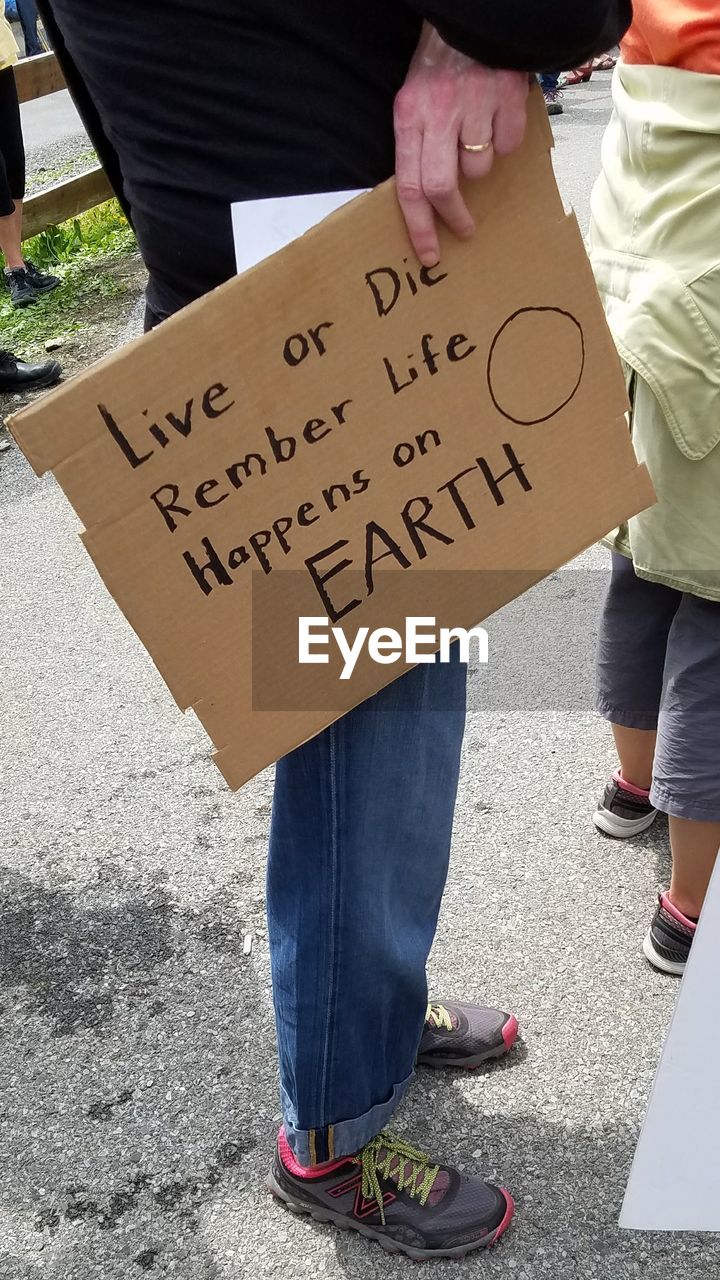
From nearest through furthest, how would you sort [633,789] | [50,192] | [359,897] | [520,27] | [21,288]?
[520,27] < [359,897] < [633,789] < [21,288] < [50,192]

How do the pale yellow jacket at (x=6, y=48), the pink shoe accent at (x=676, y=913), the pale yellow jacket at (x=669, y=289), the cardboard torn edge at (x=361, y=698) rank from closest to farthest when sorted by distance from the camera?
the cardboard torn edge at (x=361, y=698) → the pale yellow jacket at (x=669, y=289) → the pink shoe accent at (x=676, y=913) → the pale yellow jacket at (x=6, y=48)

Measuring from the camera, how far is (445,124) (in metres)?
0.98

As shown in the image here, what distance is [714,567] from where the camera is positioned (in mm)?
1578

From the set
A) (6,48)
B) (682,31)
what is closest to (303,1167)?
(682,31)

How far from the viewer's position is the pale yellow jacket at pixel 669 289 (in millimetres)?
1392

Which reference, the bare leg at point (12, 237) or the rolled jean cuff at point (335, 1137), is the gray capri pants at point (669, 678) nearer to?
the rolled jean cuff at point (335, 1137)

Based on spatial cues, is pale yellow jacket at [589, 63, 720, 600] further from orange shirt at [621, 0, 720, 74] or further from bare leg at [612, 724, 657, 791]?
bare leg at [612, 724, 657, 791]

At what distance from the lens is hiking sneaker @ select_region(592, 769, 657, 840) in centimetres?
206

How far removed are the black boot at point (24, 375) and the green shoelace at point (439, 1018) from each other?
339cm

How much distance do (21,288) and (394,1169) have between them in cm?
501

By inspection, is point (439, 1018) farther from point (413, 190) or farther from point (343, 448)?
point (413, 190)

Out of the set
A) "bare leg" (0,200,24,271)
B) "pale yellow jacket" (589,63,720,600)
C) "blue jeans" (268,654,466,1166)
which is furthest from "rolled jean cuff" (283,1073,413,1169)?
"bare leg" (0,200,24,271)

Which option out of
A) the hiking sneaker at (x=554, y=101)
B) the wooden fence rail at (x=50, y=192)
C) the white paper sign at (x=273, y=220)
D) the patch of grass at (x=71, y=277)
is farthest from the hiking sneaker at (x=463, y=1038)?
the hiking sneaker at (x=554, y=101)

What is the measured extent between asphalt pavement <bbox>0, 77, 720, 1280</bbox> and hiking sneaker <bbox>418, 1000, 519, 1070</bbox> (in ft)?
0.09
